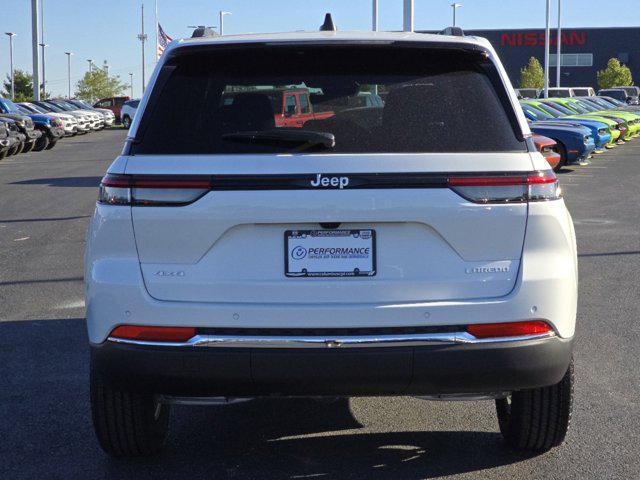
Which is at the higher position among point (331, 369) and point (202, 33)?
point (202, 33)

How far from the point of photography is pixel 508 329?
3.99 m

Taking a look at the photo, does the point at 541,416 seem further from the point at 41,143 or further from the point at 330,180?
the point at 41,143

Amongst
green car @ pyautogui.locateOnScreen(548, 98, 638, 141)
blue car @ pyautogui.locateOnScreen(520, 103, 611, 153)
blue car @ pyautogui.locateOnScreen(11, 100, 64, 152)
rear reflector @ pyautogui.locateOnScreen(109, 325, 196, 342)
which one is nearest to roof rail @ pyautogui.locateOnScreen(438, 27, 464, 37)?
rear reflector @ pyautogui.locateOnScreen(109, 325, 196, 342)

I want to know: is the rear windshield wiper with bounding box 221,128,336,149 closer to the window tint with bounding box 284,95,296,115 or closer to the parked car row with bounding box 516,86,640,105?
the window tint with bounding box 284,95,296,115

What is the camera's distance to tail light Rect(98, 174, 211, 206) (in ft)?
12.9

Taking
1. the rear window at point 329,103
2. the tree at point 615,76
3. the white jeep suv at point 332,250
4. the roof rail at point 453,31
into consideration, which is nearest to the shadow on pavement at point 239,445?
the white jeep suv at point 332,250

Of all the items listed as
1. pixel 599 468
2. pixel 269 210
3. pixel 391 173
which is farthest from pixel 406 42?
pixel 599 468

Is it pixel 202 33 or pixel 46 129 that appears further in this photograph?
pixel 46 129

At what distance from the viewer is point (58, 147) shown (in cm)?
3881

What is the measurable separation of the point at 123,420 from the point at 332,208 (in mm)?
1396

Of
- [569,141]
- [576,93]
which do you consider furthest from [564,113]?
[576,93]

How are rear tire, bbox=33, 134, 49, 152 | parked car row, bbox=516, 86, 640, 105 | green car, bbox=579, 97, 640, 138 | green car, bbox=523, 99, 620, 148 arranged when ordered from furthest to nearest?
parked car row, bbox=516, 86, 640, 105 → rear tire, bbox=33, 134, 49, 152 → green car, bbox=579, 97, 640, 138 → green car, bbox=523, 99, 620, 148

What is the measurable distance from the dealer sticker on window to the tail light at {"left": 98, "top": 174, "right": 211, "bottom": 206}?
376mm

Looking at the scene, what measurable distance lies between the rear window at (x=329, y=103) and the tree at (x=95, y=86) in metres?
110
